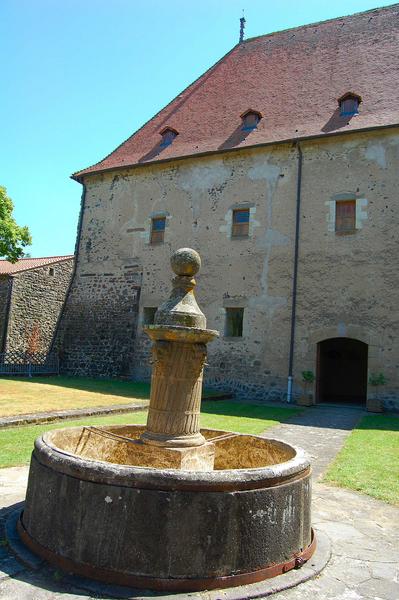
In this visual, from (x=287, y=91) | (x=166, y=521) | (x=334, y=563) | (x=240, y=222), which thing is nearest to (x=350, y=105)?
(x=287, y=91)

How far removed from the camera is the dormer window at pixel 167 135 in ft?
59.9

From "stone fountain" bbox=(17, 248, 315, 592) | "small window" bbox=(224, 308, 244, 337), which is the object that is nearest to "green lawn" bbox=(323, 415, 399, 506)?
"stone fountain" bbox=(17, 248, 315, 592)

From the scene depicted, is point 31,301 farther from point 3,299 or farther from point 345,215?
point 345,215

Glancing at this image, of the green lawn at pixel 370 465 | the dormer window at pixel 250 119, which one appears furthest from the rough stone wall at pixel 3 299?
the green lawn at pixel 370 465

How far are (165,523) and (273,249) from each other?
1281cm

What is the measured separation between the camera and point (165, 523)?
2.92 meters

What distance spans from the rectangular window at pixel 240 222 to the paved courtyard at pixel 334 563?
10.4 metres

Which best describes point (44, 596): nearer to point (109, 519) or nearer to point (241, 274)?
point (109, 519)

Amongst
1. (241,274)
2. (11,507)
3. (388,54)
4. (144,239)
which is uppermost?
(388,54)

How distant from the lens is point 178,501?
2.96 metres

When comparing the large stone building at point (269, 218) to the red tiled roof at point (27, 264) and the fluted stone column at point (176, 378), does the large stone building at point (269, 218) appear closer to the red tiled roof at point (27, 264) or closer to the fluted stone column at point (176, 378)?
the red tiled roof at point (27, 264)

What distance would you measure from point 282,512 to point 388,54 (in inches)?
691

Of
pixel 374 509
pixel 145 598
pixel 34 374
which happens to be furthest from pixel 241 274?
pixel 145 598

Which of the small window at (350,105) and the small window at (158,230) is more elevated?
the small window at (350,105)
